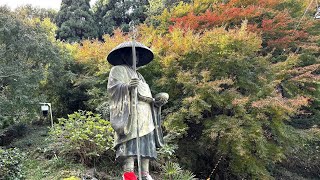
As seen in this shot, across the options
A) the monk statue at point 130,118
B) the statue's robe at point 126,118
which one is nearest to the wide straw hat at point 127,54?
the monk statue at point 130,118

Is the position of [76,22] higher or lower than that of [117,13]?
lower

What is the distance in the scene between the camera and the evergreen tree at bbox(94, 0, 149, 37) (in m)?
19.7

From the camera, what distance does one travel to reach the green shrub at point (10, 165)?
21.3ft

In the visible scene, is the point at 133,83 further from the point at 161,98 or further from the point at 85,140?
the point at 85,140

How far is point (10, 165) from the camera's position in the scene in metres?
6.80

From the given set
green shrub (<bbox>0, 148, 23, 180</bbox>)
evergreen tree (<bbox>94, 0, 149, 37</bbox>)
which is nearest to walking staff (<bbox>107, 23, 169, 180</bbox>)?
green shrub (<bbox>0, 148, 23, 180</bbox>)

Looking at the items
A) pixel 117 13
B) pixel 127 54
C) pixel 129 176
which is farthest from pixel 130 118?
pixel 117 13

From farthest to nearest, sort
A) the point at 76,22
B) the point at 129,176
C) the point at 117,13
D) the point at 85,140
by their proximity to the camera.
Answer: the point at 117,13 → the point at 76,22 → the point at 85,140 → the point at 129,176

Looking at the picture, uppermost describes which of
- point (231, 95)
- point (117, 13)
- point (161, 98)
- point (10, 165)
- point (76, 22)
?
point (117, 13)

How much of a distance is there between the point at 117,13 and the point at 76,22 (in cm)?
246

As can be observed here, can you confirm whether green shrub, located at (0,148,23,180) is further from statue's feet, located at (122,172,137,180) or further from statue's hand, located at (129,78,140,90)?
statue's hand, located at (129,78,140,90)

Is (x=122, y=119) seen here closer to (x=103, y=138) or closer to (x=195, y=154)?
(x=103, y=138)

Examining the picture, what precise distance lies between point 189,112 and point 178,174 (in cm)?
271

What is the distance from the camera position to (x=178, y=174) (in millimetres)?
6559
